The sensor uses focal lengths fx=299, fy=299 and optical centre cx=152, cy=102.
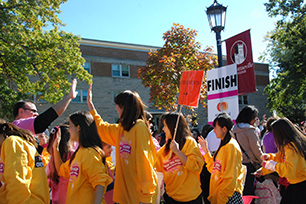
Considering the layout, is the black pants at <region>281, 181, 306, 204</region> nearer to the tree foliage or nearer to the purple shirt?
the purple shirt

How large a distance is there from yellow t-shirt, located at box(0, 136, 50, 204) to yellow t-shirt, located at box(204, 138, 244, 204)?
2230 millimetres

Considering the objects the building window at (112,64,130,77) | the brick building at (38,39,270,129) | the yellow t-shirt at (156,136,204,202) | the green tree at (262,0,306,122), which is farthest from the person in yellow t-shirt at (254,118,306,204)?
the building window at (112,64,130,77)

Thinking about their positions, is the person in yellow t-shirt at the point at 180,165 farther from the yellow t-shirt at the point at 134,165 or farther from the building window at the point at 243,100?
the building window at the point at 243,100

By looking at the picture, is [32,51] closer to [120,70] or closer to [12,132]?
[12,132]

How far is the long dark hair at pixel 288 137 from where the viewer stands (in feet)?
13.0

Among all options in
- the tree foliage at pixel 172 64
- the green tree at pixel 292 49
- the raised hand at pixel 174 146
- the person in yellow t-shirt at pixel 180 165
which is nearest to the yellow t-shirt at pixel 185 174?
the person in yellow t-shirt at pixel 180 165

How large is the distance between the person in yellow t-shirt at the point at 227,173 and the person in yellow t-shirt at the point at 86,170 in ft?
5.48

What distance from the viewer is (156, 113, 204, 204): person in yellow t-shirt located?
383 cm

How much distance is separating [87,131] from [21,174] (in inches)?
34.4

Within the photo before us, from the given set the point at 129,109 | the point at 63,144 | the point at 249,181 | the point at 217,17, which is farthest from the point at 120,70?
the point at 129,109

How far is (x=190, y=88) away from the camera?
4.33 meters

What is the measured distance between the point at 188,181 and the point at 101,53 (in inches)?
1007

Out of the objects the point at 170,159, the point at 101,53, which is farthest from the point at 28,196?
the point at 101,53

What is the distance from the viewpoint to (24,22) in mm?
14445
